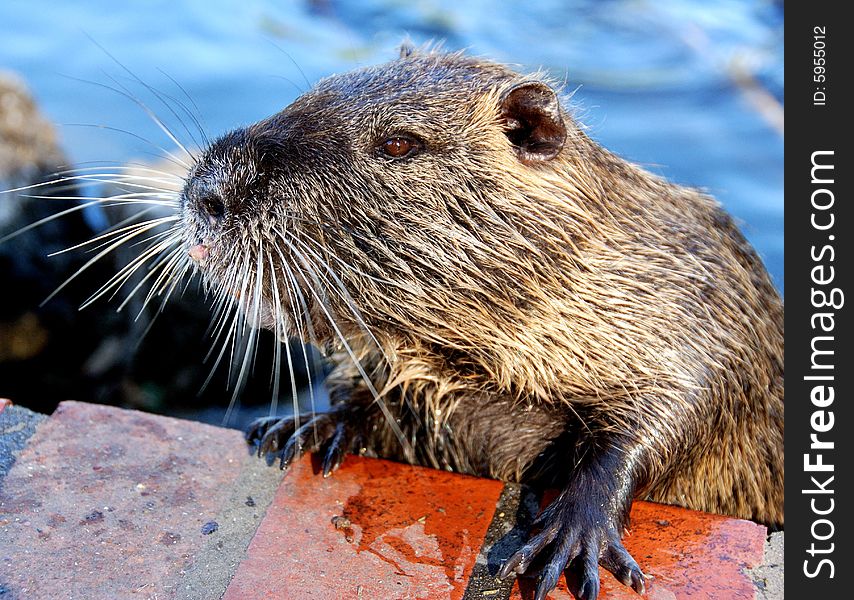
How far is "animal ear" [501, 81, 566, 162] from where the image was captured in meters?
2.77

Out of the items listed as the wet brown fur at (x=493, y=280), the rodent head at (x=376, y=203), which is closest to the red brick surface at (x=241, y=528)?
the wet brown fur at (x=493, y=280)

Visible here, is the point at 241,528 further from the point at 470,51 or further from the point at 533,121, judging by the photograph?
the point at 470,51

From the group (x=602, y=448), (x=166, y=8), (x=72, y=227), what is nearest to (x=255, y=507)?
(x=602, y=448)

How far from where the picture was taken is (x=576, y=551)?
2580mm

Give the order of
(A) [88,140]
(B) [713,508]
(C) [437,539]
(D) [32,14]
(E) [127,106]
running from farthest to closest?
(D) [32,14]
(E) [127,106]
(A) [88,140]
(B) [713,508]
(C) [437,539]

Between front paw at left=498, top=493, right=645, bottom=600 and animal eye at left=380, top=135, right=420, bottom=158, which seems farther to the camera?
animal eye at left=380, top=135, right=420, bottom=158

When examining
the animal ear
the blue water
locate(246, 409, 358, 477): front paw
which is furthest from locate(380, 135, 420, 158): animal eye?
the blue water

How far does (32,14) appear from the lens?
341 inches

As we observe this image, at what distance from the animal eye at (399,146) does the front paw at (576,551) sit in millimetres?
1045

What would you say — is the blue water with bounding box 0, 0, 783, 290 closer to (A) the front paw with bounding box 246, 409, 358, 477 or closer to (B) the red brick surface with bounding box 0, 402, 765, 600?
(A) the front paw with bounding box 246, 409, 358, 477

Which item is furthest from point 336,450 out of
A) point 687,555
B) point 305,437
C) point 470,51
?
point 470,51

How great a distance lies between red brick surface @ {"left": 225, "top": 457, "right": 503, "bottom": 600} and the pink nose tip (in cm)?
71
